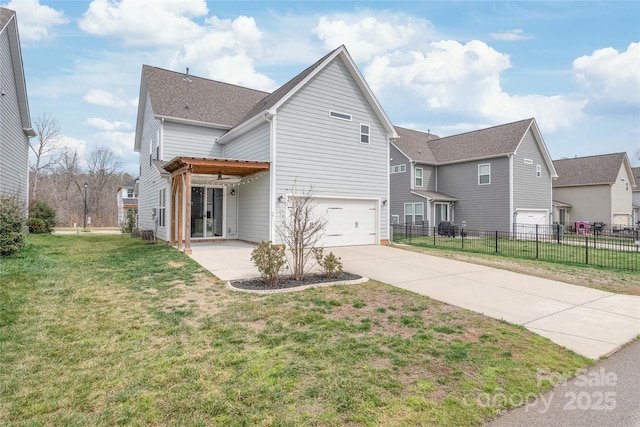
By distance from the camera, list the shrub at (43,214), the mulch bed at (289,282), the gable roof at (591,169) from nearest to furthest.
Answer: the mulch bed at (289,282)
the shrub at (43,214)
the gable roof at (591,169)

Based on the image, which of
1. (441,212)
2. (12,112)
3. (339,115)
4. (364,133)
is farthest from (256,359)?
(441,212)

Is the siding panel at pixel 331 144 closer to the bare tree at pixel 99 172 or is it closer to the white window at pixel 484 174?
the white window at pixel 484 174

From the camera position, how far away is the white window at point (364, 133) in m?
14.9

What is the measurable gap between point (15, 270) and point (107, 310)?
4722 millimetres

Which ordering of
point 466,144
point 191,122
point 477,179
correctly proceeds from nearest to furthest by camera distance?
point 191,122 → point 477,179 → point 466,144

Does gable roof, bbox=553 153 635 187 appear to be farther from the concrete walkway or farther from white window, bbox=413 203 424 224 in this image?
the concrete walkway

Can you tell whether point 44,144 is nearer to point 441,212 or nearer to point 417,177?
point 417,177

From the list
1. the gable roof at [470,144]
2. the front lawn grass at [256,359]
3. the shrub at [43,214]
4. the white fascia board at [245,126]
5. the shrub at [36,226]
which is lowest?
the front lawn grass at [256,359]

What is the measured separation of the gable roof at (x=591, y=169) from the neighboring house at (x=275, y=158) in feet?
79.3

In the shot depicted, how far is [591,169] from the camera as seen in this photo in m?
29.9

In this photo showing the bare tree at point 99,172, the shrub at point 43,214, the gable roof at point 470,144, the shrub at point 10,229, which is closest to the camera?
the shrub at point 10,229

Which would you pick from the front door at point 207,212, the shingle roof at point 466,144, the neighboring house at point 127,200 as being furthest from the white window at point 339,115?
the neighboring house at point 127,200

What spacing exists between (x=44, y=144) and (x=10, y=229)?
31803mm

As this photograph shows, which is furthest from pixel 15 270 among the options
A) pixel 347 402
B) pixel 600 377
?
pixel 600 377
